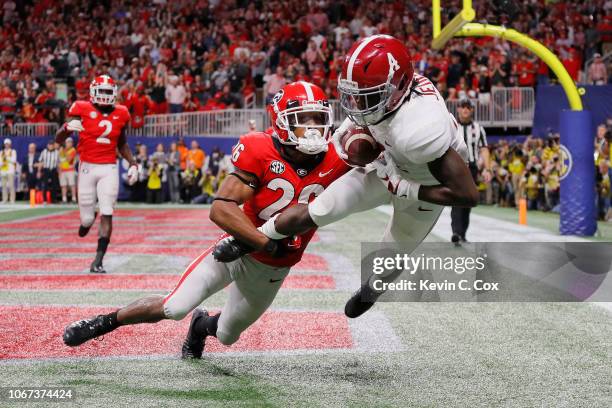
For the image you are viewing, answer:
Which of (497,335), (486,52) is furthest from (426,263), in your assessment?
(486,52)

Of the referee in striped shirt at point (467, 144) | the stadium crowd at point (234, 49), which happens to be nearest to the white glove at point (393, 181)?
the referee in striped shirt at point (467, 144)

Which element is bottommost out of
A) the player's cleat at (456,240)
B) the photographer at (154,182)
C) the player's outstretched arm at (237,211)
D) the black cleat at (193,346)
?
the photographer at (154,182)

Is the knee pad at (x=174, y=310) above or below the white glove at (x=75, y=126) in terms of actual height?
below

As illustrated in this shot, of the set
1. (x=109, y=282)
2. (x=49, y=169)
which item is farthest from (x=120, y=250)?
(x=49, y=169)

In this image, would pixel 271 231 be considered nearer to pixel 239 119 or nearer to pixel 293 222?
pixel 293 222

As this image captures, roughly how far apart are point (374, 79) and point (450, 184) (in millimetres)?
552

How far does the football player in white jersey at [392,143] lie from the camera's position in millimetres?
3438

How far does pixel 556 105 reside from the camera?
15.9 metres

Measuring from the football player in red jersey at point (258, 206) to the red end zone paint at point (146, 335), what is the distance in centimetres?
34

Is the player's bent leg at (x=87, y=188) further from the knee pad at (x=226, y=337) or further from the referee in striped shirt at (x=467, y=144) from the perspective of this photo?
the knee pad at (x=226, y=337)

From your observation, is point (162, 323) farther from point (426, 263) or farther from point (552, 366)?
point (426, 263)

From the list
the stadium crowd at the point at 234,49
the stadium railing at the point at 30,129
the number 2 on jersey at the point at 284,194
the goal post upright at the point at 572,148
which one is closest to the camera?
the number 2 on jersey at the point at 284,194

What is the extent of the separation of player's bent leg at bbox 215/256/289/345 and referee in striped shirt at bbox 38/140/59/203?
15431 mm
